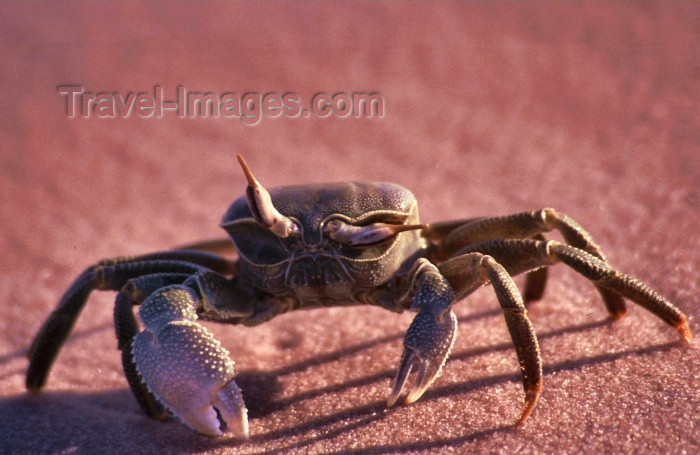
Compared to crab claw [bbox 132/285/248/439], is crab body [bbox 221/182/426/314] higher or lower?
higher

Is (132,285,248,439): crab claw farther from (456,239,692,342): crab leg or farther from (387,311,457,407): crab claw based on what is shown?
(456,239,692,342): crab leg

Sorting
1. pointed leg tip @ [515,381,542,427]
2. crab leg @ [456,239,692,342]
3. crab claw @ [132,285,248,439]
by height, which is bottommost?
pointed leg tip @ [515,381,542,427]

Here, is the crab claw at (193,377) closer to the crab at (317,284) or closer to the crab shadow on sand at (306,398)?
the crab at (317,284)

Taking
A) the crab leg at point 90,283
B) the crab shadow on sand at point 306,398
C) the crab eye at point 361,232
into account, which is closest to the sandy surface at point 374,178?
the crab shadow on sand at point 306,398

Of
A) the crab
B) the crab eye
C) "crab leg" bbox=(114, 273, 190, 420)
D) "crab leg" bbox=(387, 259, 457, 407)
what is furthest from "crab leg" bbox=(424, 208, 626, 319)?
"crab leg" bbox=(114, 273, 190, 420)

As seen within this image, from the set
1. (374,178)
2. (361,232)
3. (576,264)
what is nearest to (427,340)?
(361,232)

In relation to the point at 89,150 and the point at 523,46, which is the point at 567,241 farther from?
the point at 89,150

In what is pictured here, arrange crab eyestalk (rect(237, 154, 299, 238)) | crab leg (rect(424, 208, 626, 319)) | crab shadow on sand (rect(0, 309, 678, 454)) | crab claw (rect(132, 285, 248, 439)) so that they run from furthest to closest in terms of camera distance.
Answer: crab leg (rect(424, 208, 626, 319))
crab eyestalk (rect(237, 154, 299, 238))
crab shadow on sand (rect(0, 309, 678, 454))
crab claw (rect(132, 285, 248, 439))

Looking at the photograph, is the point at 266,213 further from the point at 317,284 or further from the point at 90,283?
the point at 90,283
